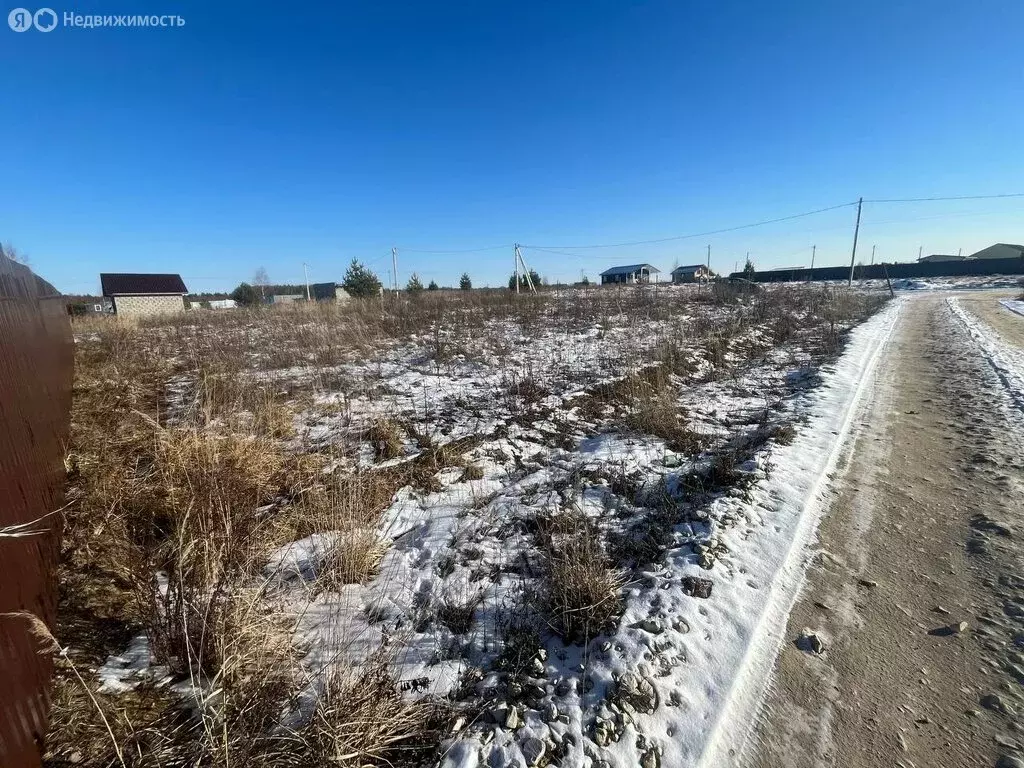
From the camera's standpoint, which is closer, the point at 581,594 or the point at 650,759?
the point at 650,759

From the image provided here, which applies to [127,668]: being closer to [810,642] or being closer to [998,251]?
[810,642]

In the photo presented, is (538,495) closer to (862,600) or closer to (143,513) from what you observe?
(862,600)

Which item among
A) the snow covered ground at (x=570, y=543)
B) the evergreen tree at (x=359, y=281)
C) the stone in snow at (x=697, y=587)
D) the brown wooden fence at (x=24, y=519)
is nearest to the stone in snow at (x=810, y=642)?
the snow covered ground at (x=570, y=543)

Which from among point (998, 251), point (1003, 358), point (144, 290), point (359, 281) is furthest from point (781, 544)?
point (998, 251)

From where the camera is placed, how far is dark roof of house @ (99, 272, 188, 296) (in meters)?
42.4

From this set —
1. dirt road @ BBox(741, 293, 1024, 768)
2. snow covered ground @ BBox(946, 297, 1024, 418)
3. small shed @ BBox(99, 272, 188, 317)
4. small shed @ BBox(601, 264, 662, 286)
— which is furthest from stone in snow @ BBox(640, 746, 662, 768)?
small shed @ BBox(601, 264, 662, 286)

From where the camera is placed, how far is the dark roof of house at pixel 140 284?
139 ft

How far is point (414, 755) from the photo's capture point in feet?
5.87

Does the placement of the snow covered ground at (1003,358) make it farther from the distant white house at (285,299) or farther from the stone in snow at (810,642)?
the distant white house at (285,299)

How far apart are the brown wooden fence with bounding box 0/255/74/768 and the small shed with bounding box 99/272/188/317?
44.2 m

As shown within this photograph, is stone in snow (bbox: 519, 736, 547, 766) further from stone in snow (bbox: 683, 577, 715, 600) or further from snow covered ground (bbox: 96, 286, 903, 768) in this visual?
stone in snow (bbox: 683, 577, 715, 600)

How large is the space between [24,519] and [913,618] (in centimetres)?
472

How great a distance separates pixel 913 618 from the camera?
8.04 feet

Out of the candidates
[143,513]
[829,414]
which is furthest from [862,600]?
[143,513]
